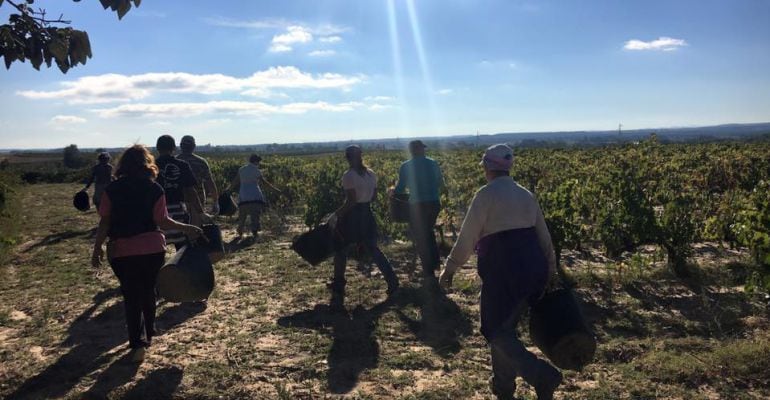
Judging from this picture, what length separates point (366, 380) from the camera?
3939 mm

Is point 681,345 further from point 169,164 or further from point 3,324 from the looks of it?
point 3,324

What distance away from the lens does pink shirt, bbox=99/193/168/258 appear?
396 centimetres

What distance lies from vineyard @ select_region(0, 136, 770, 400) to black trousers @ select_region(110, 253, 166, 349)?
0.88 feet

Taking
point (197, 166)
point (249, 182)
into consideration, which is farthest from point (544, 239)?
point (249, 182)

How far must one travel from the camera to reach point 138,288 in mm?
4129

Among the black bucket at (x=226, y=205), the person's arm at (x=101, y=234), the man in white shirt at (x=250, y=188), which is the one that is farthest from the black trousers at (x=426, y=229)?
the man in white shirt at (x=250, y=188)

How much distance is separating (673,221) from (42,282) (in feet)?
27.4

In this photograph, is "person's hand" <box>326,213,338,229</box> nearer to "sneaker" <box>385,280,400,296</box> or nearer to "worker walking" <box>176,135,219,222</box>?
"sneaker" <box>385,280,400,296</box>

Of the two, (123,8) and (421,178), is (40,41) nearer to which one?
(123,8)

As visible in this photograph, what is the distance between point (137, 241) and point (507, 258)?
2.68 m

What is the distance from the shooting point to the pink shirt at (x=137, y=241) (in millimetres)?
3961

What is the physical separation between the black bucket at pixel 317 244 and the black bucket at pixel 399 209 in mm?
881

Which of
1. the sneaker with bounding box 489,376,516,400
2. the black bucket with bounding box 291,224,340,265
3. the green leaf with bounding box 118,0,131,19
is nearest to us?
the green leaf with bounding box 118,0,131,19

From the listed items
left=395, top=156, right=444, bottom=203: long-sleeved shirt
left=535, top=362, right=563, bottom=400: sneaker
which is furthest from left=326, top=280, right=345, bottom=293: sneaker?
left=535, top=362, right=563, bottom=400: sneaker
